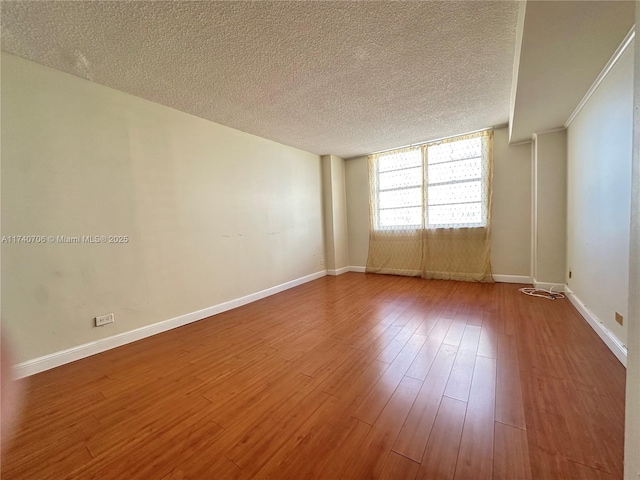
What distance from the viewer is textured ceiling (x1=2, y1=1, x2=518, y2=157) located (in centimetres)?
165

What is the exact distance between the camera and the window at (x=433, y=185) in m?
4.24

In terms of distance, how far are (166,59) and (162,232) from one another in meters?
1.70

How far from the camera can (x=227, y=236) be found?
3523mm

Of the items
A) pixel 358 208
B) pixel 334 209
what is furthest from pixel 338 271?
pixel 358 208

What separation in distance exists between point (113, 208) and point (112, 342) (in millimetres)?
1326

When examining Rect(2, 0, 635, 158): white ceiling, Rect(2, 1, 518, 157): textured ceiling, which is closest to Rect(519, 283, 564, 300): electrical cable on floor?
Rect(2, 0, 635, 158): white ceiling

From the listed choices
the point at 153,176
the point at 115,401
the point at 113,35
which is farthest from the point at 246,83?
the point at 115,401

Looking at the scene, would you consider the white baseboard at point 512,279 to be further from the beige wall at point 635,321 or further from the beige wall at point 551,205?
the beige wall at point 635,321

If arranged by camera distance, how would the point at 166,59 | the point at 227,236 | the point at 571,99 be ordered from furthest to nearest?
the point at 227,236
the point at 571,99
the point at 166,59

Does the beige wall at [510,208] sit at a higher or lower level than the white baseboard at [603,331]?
higher

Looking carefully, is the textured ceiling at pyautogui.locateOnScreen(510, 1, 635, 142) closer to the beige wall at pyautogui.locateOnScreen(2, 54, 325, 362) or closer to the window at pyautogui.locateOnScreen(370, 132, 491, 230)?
the window at pyautogui.locateOnScreen(370, 132, 491, 230)

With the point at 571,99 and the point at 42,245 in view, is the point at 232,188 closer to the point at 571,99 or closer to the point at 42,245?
the point at 42,245

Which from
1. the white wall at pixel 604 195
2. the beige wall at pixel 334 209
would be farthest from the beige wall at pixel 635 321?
the beige wall at pixel 334 209

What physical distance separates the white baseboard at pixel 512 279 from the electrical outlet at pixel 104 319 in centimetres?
535
